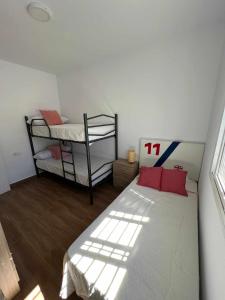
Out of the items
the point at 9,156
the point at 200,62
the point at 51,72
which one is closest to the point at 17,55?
the point at 51,72

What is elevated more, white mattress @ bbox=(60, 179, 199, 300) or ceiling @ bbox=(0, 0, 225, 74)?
ceiling @ bbox=(0, 0, 225, 74)

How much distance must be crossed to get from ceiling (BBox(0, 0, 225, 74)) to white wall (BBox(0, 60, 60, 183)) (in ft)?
1.12

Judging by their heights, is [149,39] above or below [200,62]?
above

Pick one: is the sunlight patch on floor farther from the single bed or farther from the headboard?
the headboard

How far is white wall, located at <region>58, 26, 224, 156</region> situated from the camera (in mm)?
1910

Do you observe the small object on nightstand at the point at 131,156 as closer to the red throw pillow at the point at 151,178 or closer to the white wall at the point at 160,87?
the white wall at the point at 160,87

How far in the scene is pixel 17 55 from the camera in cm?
246

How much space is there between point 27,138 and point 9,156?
513 millimetres

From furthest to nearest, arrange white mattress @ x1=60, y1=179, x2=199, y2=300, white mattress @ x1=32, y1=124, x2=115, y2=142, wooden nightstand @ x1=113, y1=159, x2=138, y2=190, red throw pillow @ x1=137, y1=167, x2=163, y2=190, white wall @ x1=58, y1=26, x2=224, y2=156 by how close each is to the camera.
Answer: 1. wooden nightstand @ x1=113, y1=159, x2=138, y2=190
2. white mattress @ x1=32, y1=124, x2=115, y2=142
3. red throw pillow @ x1=137, y1=167, x2=163, y2=190
4. white wall @ x1=58, y1=26, x2=224, y2=156
5. white mattress @ x1=60, y1=179, x2=199, y2=300

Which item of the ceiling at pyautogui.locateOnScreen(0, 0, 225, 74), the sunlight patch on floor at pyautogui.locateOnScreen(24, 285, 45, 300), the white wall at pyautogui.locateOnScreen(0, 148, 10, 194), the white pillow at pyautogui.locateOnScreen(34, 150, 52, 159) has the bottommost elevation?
the sunlight patch on floor at pyautogui.locateOnScreen(24, 285, 45, 300)

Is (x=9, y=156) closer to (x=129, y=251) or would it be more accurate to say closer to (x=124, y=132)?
(x=124, y=132)

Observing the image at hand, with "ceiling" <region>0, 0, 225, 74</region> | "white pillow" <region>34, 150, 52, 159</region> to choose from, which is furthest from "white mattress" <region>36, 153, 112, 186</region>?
"ceiling" <region>0, 0, 225, 74</region>

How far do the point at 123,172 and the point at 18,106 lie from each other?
253 cm

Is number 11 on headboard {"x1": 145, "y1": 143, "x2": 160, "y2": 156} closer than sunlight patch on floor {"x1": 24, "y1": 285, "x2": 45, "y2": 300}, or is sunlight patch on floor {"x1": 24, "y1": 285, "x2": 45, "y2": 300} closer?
sunlight patch on floor {"x1": 24, "y1": 285, "x2": 45, "y2": 300}
